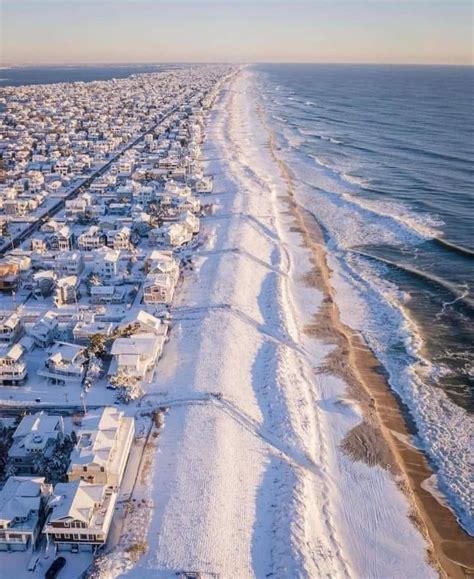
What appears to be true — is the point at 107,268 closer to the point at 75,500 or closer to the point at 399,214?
the point at 75,500

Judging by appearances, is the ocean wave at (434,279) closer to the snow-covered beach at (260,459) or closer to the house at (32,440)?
the snow-covered beach at (260,459)

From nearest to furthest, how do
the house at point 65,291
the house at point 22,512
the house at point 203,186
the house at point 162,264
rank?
1. the house at point 22,512
2. the house at point 65,291
3. the house at point 162,264
4. the house at point 203,186

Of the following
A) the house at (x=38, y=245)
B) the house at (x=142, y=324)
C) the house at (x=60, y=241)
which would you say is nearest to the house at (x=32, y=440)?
the house at (x=142, y=324)

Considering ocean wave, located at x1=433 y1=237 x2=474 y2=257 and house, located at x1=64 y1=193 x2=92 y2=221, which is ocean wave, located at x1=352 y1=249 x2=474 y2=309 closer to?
ocean wave, located at x1=433 y1=237 x2=474 y2=257

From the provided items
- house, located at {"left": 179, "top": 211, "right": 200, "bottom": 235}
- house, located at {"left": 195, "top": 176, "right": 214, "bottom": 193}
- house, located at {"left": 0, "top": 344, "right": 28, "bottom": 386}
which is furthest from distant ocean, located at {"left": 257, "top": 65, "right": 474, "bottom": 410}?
house, located at {"left": 0, "top": 344, "right": 28, "bottom": 386}

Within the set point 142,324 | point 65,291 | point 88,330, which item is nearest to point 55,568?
point 88,330

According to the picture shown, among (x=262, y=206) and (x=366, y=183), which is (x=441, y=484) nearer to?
(x=262, y=206)

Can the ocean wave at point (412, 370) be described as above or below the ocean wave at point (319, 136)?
below
